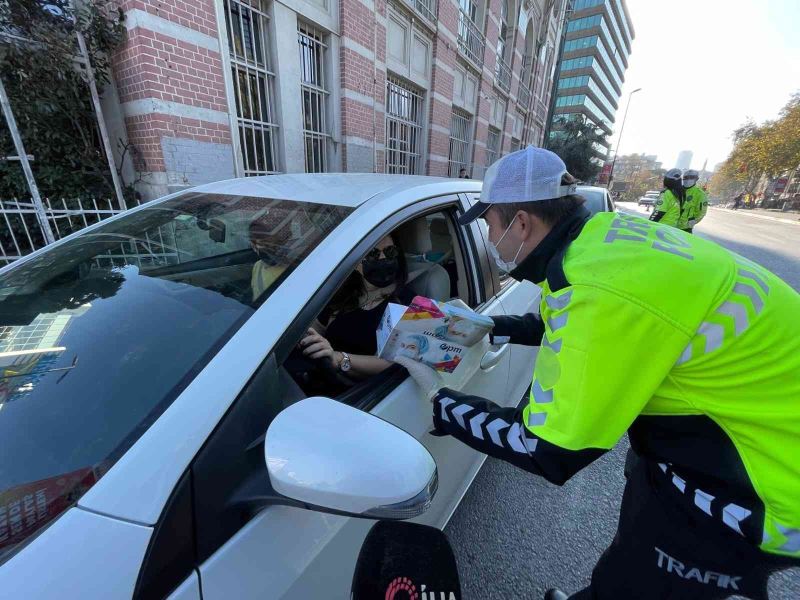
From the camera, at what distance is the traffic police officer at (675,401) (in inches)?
33.2

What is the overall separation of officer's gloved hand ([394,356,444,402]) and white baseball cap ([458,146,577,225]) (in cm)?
62

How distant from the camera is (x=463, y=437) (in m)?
1.12

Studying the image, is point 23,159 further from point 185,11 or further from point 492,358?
point 492,358

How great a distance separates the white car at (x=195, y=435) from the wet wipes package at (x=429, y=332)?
0.38 ft

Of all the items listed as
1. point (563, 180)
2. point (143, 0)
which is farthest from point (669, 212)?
point (143, 0)

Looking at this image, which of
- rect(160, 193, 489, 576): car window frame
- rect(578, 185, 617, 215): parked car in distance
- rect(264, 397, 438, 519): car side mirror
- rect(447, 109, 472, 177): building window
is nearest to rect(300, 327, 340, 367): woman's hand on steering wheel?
rect(160, 193, 489, 576): car window frame

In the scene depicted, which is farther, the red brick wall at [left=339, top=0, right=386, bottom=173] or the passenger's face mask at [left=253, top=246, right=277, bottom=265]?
the red brick wall at [left=339, top=0, right=386, bottom=173]

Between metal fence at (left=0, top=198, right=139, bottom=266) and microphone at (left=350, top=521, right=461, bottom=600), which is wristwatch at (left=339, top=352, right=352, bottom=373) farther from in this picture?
metal fence at (left=0, top=198, right=139, bottom=266)

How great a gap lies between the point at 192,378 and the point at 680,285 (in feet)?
3.71

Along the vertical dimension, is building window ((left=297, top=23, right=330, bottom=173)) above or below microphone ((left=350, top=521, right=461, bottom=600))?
above

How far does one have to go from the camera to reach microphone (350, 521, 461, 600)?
73cm

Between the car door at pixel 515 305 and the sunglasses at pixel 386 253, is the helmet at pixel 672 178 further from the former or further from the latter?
the sunglasses at pixel 386 253

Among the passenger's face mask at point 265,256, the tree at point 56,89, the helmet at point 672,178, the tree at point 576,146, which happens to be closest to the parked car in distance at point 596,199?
the helmet at point 672,178

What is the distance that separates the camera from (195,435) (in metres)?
0.73
